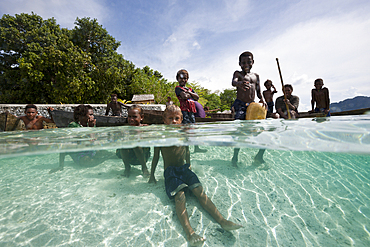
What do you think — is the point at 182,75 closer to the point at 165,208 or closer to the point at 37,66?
the point at 165,208

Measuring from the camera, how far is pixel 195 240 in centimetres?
270

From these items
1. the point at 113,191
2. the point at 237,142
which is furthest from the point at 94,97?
the point at 237,142

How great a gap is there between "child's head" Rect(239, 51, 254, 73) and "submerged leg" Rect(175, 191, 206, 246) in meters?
4.48

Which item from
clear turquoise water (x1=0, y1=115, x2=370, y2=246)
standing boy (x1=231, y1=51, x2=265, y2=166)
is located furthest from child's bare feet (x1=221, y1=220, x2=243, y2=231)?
standing boy (x1=231, y1=51, x2=265, y2=166)

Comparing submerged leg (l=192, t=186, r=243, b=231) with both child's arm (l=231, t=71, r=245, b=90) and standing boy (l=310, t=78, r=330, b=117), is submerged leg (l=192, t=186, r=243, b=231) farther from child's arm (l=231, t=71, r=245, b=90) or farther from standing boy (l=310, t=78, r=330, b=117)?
standing boy (l=310, t=78, r=330, b=117)

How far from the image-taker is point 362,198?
164 inches

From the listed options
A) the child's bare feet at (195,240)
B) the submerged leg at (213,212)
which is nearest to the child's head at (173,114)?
the submerged leg at (213,212)

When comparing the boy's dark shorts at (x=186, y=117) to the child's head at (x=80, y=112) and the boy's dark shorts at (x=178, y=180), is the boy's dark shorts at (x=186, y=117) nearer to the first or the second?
the boy's dark shorts at (x=178, y=180)

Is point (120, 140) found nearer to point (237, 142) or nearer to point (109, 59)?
point (237, 142)

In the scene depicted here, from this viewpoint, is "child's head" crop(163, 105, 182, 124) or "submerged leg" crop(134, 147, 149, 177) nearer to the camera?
"submerged leg" crop(134, 147, 149, 177)

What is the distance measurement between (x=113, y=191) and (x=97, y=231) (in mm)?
857

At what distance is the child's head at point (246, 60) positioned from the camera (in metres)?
5.49

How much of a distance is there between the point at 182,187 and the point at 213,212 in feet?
2.33

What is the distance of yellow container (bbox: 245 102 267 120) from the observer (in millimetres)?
5359
